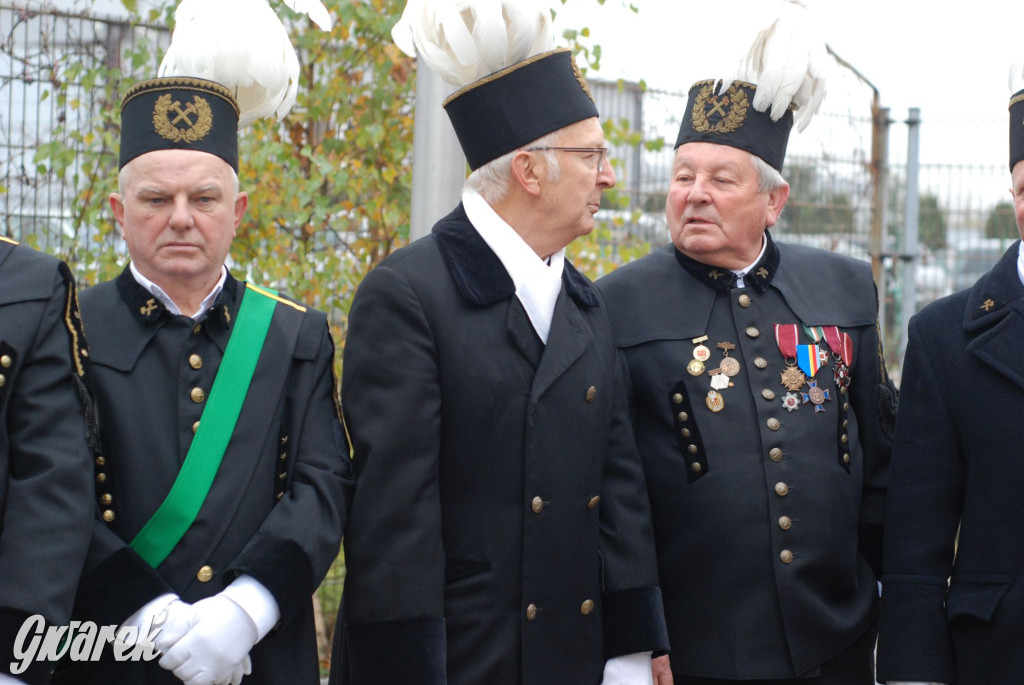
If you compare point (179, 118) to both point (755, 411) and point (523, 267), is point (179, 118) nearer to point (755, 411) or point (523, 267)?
point (523, 267)

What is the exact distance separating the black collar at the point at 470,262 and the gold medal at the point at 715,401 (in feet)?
2.38

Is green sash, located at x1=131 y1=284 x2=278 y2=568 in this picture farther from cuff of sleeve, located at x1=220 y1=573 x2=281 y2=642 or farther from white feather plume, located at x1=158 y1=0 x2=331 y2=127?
white feather plume, located at x1=158 y1=0 x2=331 y2=127

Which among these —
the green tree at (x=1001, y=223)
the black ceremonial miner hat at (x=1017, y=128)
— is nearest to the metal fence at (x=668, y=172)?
the green tree at (x=1001, y=223)

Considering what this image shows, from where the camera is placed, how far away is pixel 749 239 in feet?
12.3

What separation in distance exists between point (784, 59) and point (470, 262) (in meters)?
1.22

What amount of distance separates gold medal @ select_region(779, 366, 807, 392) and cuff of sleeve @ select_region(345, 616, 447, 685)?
1.25m

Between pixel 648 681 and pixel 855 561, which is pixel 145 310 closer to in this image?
pixel 648 681

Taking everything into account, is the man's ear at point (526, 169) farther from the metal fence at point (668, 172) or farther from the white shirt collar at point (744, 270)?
the metal fence at point (668, 172)

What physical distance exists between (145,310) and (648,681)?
1471 millimetres

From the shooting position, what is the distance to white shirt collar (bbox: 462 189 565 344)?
10.3ft

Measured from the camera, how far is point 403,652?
2830 millimetres

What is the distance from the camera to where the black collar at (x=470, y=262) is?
10.1 ft

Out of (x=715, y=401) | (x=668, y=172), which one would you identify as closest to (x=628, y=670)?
(x=715, y=401)

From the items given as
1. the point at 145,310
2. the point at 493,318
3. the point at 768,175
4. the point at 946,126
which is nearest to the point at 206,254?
the point at 145,310
